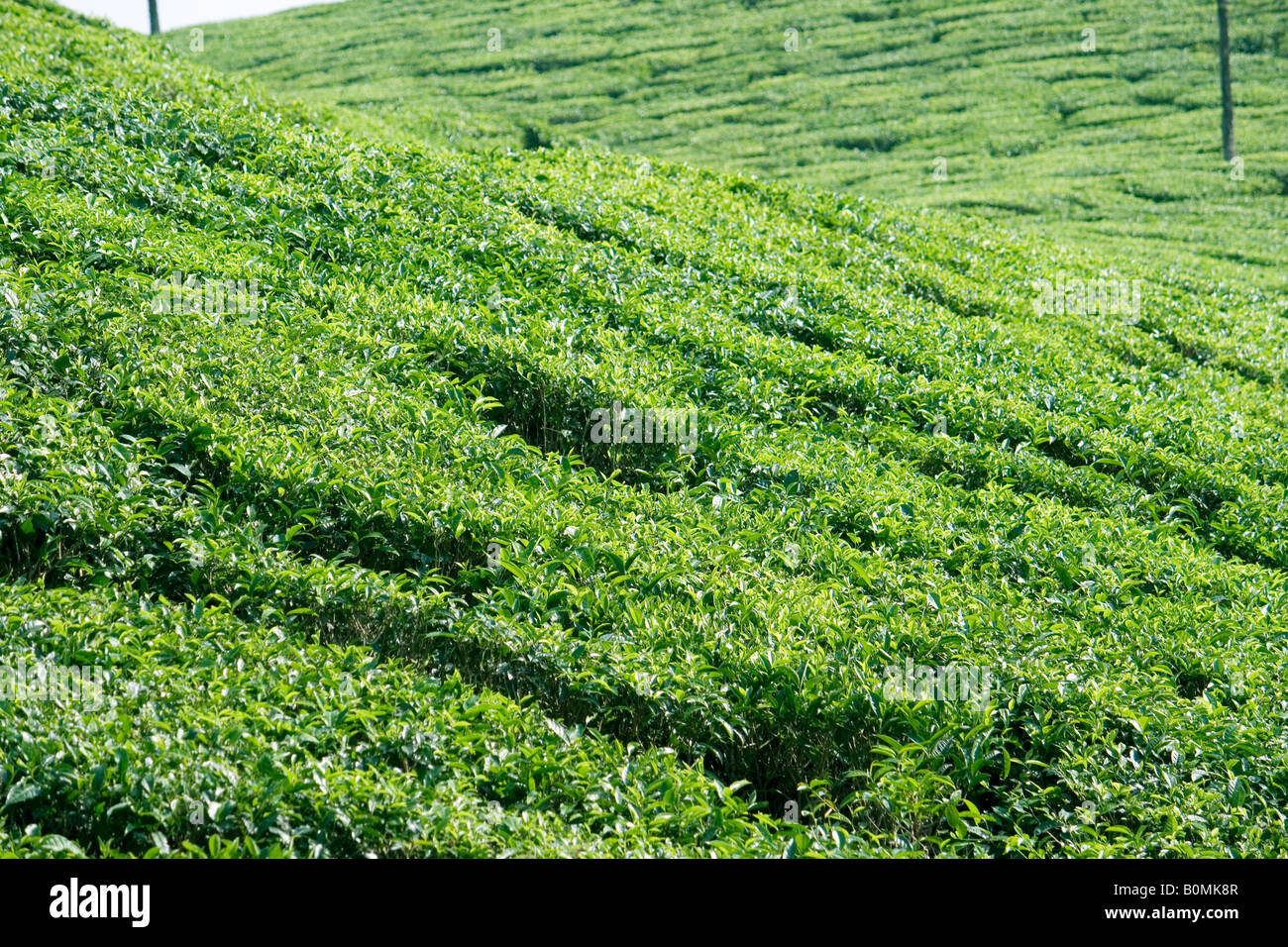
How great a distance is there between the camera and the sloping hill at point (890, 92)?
27.5m

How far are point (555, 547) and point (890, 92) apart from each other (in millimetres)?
37203

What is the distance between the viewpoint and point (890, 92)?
3938 centimetres

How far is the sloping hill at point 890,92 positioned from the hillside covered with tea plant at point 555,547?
1108 cm

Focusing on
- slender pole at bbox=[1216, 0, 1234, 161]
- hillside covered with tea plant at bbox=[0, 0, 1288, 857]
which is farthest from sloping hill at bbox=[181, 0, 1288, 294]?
hillside covered with tea plant at bbox=[0, 0, 1288, 857]

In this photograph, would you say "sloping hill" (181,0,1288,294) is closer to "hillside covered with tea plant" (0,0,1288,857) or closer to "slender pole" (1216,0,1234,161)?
"slender pole" (1216,0,1234,161)

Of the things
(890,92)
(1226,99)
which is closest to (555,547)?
(1226,99)

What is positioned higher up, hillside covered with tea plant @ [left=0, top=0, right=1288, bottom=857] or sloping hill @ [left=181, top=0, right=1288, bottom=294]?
sloping hill @ [left=181, top=0, right=1288, bottom=294]

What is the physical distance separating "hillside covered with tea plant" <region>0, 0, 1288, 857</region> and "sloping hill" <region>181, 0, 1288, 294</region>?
11078mm

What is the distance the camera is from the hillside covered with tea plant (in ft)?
15.9

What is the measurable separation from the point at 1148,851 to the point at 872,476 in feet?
11.8

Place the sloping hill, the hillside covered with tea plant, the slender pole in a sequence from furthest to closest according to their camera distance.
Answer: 1. the slender pole
2. the sloping hill
3. the hillside covered with tea plant

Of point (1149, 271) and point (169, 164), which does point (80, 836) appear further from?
point (1149, 271)

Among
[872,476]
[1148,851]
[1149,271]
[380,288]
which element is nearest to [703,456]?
[872,476]

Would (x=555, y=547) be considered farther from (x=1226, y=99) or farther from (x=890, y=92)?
(x=890, y=92)
